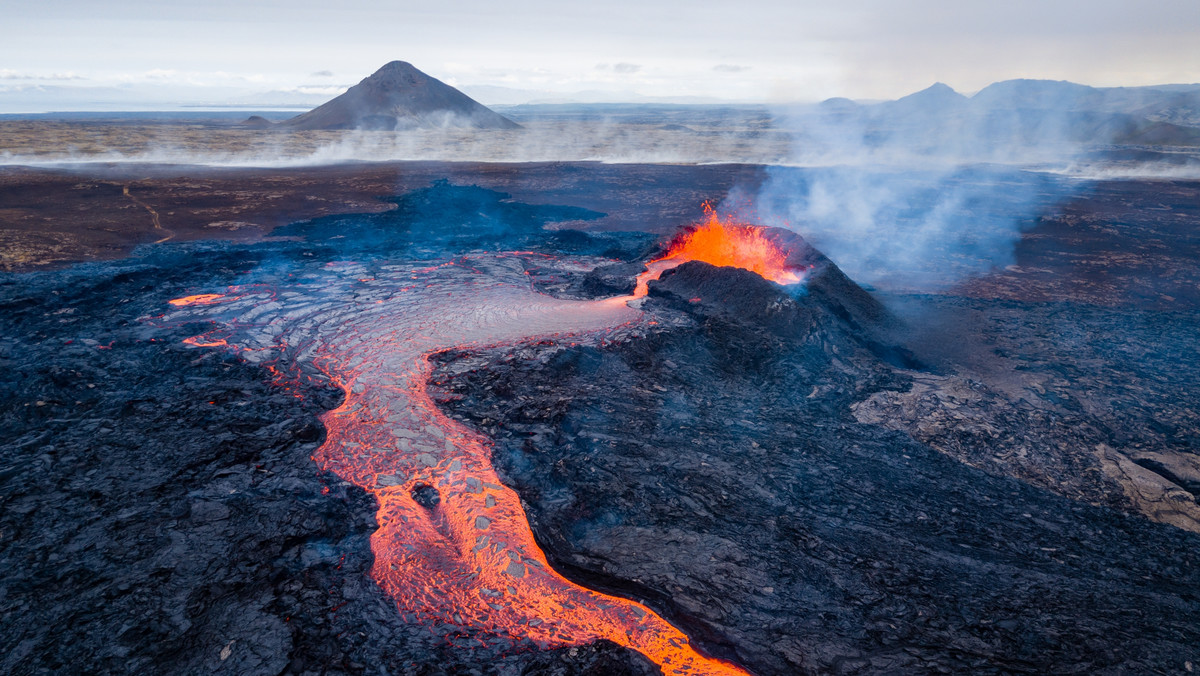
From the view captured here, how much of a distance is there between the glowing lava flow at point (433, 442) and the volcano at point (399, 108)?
7369cm

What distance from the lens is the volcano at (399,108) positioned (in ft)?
274

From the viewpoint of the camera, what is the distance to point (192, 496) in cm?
756

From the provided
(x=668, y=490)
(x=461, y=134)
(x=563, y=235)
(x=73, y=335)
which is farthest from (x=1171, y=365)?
(x=461, y=134)

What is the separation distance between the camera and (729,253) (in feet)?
54.4

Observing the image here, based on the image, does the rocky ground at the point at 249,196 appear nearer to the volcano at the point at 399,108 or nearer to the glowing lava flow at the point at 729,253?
the glowing lava flow at the point at 729,253

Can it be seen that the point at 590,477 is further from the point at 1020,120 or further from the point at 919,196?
the point at 1020,120

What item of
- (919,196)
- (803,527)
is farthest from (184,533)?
(919,196)

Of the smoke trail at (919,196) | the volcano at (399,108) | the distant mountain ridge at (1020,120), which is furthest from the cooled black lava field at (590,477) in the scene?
the volcano at (399,108)

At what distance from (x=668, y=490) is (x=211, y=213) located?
25803 millimetres

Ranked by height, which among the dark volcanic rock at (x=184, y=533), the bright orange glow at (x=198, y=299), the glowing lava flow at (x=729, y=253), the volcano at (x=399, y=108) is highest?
the volcano at (x=399, y=108)

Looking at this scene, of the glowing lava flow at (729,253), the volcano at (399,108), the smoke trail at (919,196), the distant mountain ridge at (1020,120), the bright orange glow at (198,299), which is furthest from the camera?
the volcano at (399,108)

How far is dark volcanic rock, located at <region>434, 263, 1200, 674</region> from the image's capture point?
19.5 feet

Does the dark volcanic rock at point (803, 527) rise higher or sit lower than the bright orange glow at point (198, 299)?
lower

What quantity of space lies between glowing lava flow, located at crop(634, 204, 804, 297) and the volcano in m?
73.5
